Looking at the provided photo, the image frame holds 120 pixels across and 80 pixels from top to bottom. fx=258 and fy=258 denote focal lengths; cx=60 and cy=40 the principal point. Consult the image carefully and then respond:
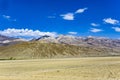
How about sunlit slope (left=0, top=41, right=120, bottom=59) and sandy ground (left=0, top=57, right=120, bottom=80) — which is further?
sunlit slope (left=0, top=41, right=120, bottom=59)

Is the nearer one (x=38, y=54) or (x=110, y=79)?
(x=110, y=79)

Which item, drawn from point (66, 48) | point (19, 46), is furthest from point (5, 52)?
point (66, 48)

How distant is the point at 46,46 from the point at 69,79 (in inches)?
6344

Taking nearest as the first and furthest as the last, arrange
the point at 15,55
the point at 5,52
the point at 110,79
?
the point at 110,79, the point at 15,55, the point at 5,52

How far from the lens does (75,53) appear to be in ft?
618

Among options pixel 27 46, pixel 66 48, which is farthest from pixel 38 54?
pixel 66 48

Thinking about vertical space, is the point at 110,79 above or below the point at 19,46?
below

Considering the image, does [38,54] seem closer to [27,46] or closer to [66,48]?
[27,46]

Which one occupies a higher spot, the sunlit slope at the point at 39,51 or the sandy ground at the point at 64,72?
the sunlit slope at the point at 39,51

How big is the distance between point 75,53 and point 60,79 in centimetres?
16173

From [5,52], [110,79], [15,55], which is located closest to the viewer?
[110,79]

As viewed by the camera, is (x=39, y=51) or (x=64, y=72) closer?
(x=64, y=72)

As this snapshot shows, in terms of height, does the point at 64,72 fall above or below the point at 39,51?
below

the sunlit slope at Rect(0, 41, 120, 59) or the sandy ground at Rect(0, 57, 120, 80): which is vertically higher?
the sunlit slope at Rect(0, 41, 120, 59)
